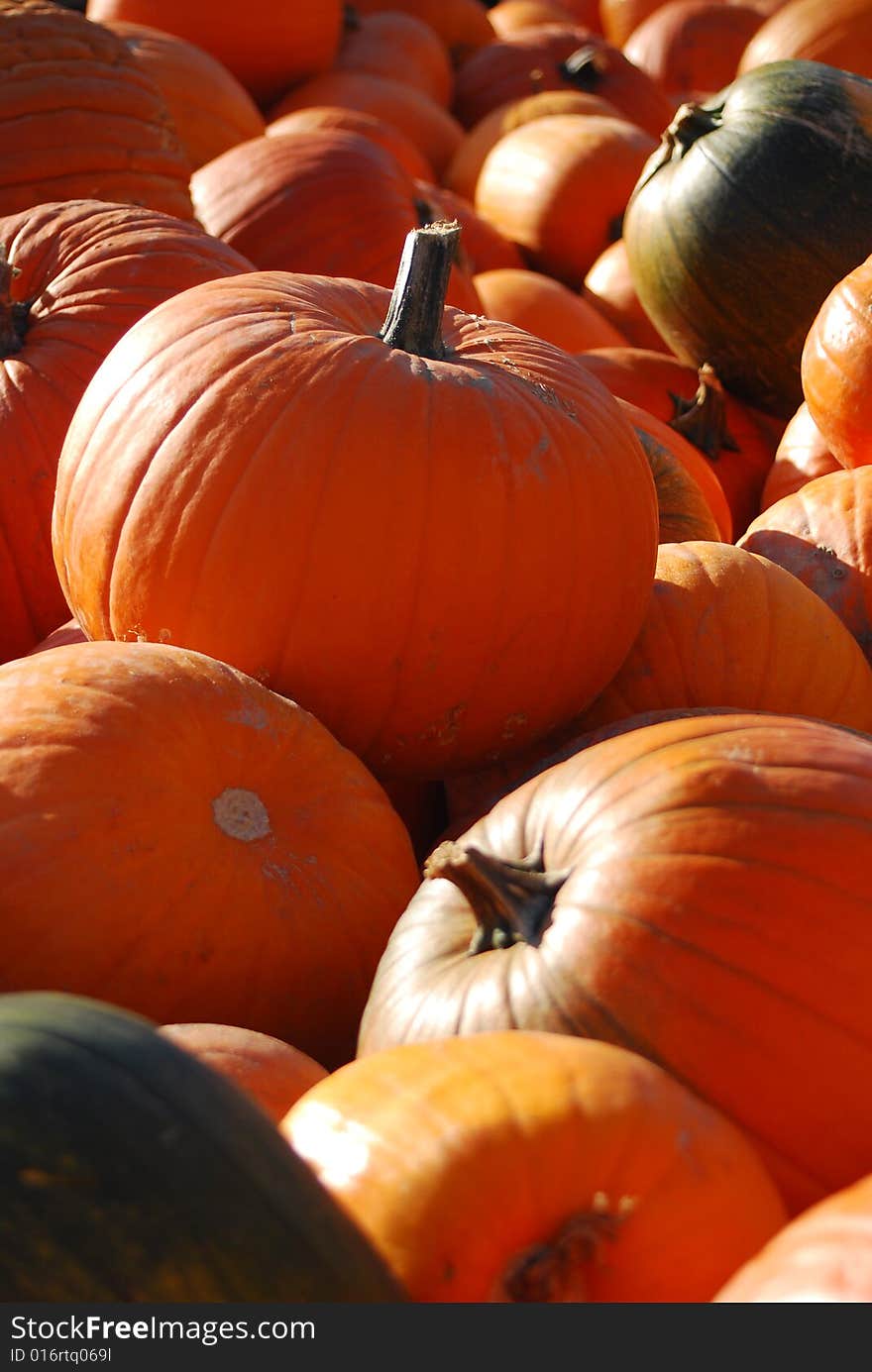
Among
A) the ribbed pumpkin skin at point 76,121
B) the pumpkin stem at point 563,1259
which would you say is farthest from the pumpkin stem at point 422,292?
the ribbed pumpkin skin at point 76,121

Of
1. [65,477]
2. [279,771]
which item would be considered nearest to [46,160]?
[65,477]

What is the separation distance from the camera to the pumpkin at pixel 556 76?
6.85m

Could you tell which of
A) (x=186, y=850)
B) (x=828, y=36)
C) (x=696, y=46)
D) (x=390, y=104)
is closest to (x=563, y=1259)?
(x=186, y=850)

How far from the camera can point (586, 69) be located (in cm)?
691

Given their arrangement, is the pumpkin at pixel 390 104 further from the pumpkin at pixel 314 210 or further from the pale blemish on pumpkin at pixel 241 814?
the pale blemish on pumpkin at pixel 241 814

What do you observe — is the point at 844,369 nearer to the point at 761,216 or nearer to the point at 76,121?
the point at 761,216

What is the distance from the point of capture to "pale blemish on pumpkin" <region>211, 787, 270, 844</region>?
77.4 inches

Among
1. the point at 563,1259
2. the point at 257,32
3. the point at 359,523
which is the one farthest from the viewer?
the point at 257,32

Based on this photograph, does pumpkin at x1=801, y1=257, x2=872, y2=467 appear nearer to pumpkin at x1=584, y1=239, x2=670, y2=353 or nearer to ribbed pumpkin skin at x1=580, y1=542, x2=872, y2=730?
ribbed pumpkin skin at x1=580, y1=542, x2=872, y2=730

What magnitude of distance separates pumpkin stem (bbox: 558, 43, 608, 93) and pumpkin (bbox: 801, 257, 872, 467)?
3878 mm

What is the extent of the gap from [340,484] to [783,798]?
31.5 inches

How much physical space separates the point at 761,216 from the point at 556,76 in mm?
3419

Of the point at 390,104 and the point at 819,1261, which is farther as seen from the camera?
the point at 390,104

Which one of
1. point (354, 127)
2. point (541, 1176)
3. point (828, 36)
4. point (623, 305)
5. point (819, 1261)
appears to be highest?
point (828, 36)
